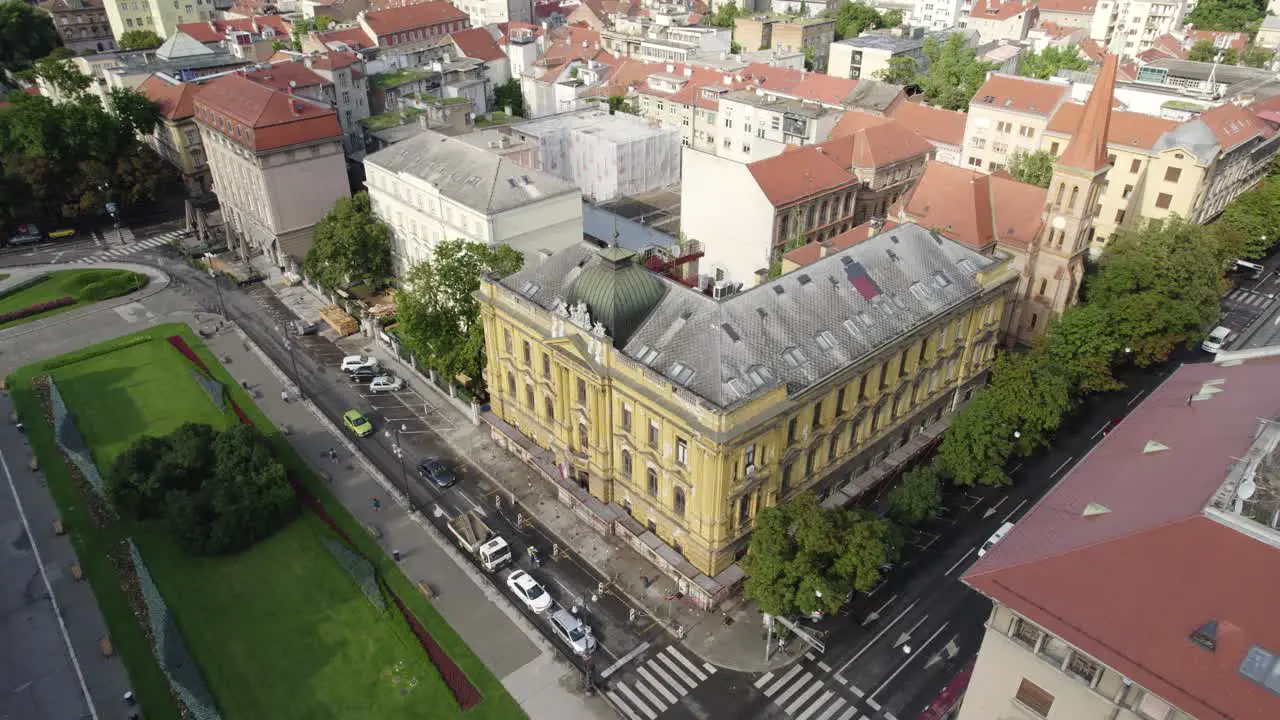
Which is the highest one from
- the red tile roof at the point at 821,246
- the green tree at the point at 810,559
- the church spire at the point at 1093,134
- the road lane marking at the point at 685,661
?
the church spire at the point at 1093,134

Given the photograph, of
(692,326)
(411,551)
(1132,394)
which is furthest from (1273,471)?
(411,551)

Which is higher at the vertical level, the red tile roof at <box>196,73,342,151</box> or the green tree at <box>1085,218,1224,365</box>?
the red tile roof at <box>196,73,342,151</box>

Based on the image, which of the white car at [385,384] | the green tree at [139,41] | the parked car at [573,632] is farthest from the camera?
the green tree at [139,41]

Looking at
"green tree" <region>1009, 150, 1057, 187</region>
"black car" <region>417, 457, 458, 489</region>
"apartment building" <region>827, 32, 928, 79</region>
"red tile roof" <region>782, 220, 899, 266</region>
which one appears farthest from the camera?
"apartment building" <region>827, 32, 928, 79</region>

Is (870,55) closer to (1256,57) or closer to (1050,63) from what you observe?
(1050,63)

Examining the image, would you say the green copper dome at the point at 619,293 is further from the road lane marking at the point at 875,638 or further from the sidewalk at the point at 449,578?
the road lane marking at the point at 875,638

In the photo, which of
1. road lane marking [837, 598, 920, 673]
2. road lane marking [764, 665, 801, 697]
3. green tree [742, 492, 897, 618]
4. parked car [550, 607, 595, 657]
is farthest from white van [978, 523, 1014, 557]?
parked car [550, 607, 595, 657]

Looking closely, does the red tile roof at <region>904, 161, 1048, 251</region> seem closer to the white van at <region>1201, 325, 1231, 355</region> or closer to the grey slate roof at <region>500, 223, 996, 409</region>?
the grey slate roof at <region>500, 223, 996, 409</region>

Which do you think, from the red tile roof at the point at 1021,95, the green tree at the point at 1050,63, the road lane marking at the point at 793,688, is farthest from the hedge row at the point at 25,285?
the green tree at the point at 1050,63
